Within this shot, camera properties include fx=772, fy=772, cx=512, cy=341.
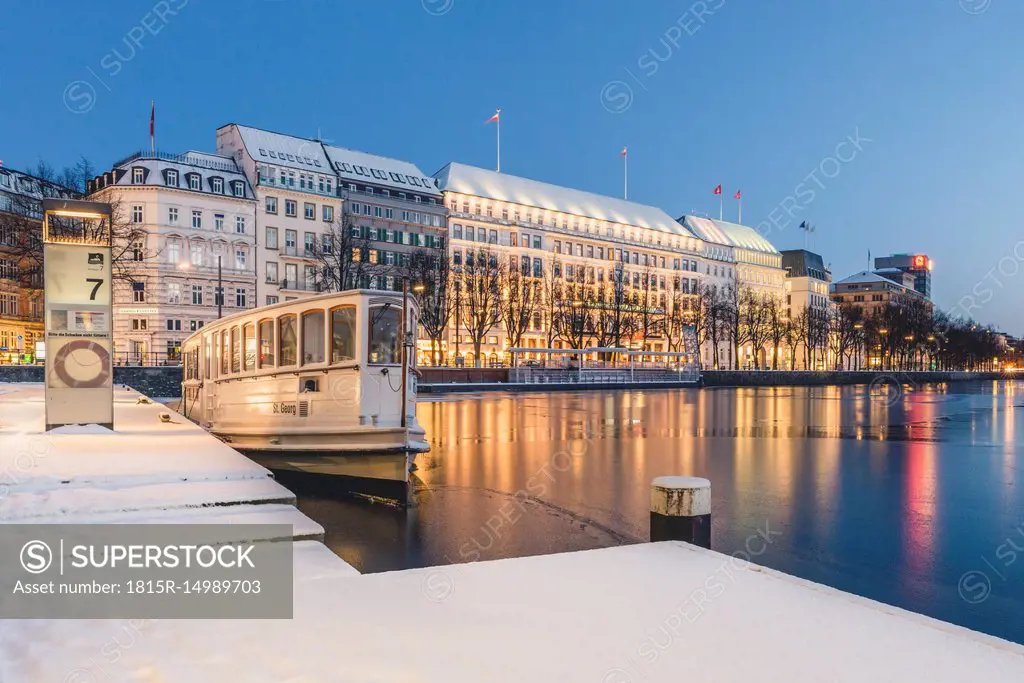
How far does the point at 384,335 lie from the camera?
14.2 m

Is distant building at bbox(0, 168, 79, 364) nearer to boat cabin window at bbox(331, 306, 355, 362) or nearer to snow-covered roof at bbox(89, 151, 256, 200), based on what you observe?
snow-covered roof at bbox(89, 151, 256, 200)

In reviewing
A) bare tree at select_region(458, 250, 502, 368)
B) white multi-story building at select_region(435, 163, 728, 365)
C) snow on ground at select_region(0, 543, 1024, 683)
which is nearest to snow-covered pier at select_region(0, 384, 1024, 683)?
snow on ground at select_region(0, 543, 1024, 683)

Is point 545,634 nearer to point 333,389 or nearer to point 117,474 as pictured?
point 117,474

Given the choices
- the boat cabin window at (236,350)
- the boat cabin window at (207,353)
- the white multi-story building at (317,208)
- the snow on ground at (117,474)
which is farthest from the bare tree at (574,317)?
the snow on ground at (117,474)

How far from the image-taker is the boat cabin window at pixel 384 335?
14.1 metres

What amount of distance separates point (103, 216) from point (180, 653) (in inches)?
498

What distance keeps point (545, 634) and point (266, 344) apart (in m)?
12.4

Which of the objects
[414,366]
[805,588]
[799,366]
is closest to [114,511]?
[805,588]

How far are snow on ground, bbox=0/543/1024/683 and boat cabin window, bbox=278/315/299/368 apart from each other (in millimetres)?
9770

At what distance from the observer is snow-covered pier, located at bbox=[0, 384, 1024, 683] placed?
4.14 metres

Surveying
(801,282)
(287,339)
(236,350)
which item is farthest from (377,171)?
(801,282)

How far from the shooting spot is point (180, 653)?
14.4ft

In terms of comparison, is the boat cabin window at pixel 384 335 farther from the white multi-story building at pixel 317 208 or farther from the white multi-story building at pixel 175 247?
the white multi-story building at pixel 317 208

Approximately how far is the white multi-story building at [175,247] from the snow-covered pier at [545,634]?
58.8 meters
